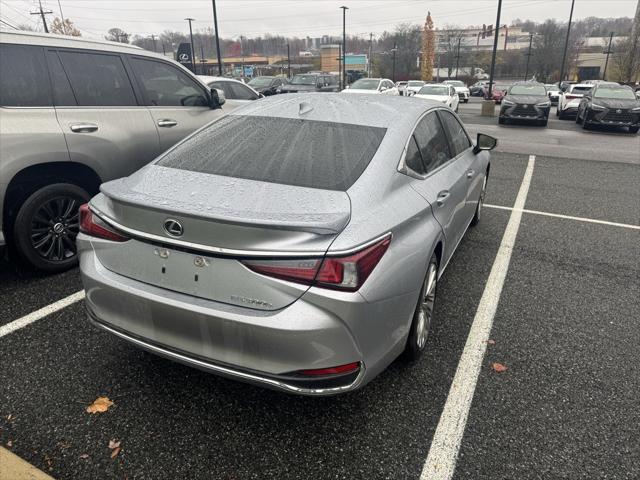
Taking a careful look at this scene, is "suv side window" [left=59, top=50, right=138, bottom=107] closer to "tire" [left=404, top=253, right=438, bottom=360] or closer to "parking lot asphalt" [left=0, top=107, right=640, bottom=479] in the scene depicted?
"parking lot asphalt" [left=0, top=107, right=640, bottom=479]

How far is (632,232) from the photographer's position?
567 cm

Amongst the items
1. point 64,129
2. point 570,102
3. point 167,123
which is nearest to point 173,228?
point 64,129

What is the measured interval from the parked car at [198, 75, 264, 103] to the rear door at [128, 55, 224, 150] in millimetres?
5092

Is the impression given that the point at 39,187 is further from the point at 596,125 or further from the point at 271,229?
the point at 596,125

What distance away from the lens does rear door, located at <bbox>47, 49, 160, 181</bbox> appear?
398cm

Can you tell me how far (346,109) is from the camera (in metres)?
3.22

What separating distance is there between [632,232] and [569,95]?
58.6 ft

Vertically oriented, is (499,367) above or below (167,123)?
below

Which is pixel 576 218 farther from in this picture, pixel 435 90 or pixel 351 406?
pixel 435 90

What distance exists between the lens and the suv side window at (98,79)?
4113 millimetres

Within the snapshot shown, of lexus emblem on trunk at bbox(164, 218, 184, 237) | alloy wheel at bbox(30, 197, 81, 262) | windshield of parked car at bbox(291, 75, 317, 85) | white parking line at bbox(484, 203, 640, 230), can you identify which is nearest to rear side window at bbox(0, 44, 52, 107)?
alloy wheel at bbox(30, 197, 81, 262)

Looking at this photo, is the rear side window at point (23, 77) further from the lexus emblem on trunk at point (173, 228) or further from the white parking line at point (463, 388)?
the white parking line at point (463, 388)

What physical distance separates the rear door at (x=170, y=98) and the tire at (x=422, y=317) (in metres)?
3.14

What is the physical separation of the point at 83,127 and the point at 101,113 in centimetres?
28
